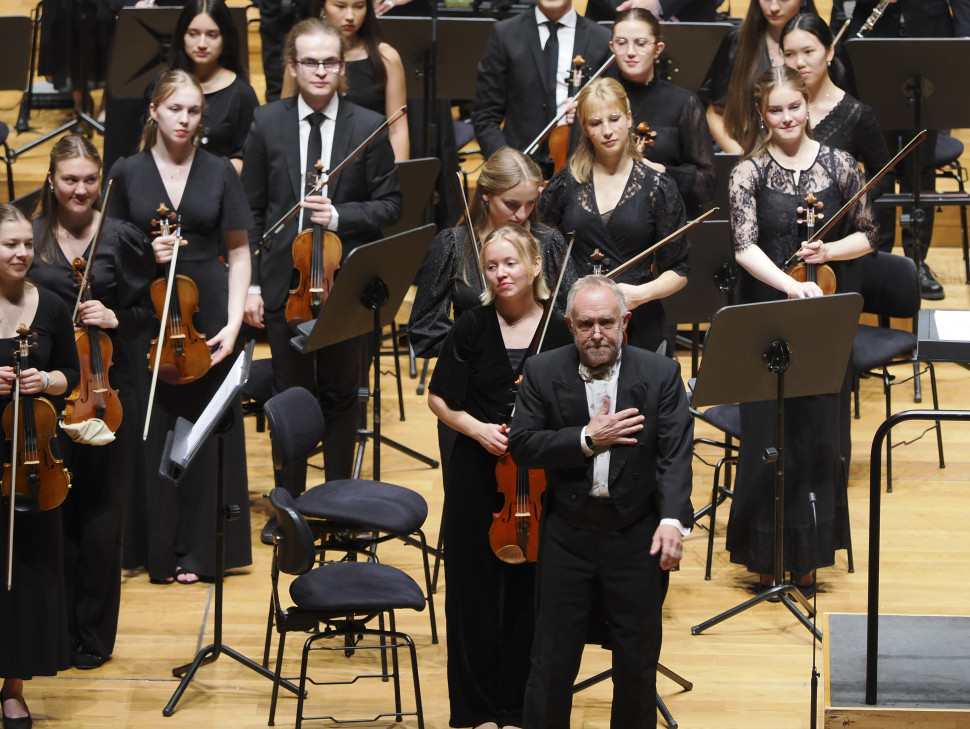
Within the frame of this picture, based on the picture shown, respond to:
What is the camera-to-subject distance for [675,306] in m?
5.16

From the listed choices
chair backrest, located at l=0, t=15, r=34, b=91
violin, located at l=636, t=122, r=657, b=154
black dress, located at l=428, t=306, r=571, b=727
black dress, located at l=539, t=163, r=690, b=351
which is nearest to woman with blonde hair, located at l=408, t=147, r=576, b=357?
black dress, located at l=428, t=306, r=571, b=727

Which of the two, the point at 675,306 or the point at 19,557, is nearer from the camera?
the point at 19,557

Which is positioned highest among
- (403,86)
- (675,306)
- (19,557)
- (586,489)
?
(403,86)

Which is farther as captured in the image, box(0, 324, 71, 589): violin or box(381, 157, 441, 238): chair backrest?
box(381, 157, 441, 238): chair backrest

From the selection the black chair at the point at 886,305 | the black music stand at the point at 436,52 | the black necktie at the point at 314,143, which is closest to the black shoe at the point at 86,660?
the black necktie at the point at 314,143

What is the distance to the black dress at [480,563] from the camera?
356cm

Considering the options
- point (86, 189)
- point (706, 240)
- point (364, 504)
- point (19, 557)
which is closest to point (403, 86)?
point (706, 240)

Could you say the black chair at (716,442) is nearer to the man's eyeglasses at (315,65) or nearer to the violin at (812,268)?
the violin at (812,268)

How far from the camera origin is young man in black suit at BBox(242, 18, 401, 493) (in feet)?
15.5

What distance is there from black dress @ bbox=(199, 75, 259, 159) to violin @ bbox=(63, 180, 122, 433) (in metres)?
1.00

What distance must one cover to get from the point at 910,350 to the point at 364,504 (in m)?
2.43

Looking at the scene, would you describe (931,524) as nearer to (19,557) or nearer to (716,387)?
(716,387)

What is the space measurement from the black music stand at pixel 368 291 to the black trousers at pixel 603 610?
4.17ft

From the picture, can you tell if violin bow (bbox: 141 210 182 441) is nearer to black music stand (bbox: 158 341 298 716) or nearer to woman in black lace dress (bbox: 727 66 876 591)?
black music stand (bbox: 158 341 298 716)
